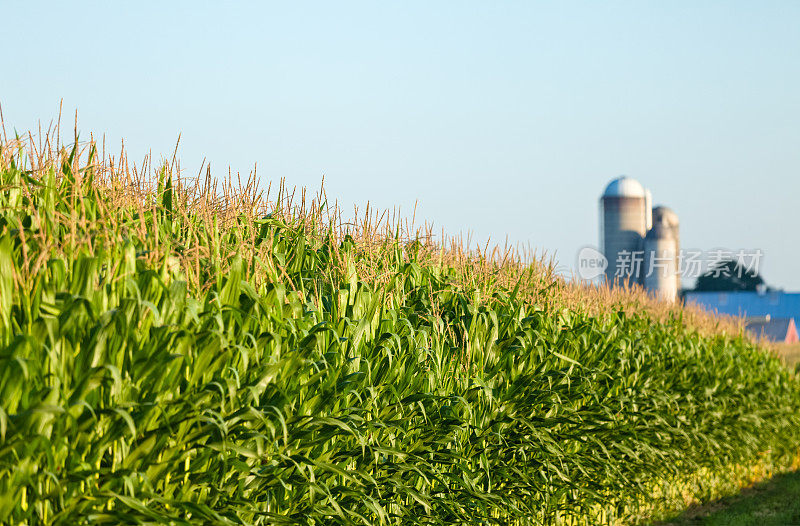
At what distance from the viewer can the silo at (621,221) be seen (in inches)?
1353

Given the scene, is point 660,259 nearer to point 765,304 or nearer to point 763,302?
point 765,304

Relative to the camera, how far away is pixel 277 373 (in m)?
3.34

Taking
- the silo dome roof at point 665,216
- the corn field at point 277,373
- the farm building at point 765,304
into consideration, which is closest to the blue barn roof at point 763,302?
the farm building at point 765,304

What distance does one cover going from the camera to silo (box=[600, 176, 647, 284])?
34.4 m

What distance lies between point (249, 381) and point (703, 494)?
27.7ft

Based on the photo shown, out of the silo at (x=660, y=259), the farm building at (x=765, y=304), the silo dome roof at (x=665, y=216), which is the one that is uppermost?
the silo dome roof at (x=665, y=216)

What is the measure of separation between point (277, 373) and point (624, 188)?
33.5m

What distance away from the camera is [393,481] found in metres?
3.91

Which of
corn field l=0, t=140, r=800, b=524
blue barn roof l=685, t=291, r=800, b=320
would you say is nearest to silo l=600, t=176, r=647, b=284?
blue barn roof l=685, t=291, r=800, b=320

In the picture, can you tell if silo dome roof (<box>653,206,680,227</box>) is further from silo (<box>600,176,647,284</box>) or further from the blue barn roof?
the blue barn roof

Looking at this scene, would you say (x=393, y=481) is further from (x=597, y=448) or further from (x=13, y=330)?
(x=597, y=448)

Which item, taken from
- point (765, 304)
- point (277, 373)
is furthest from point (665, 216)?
point (277, 373)

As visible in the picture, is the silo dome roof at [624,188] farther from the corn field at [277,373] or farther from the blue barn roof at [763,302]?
the corn field at [277,373]

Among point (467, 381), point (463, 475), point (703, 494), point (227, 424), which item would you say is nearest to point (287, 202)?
point (467, 381)
